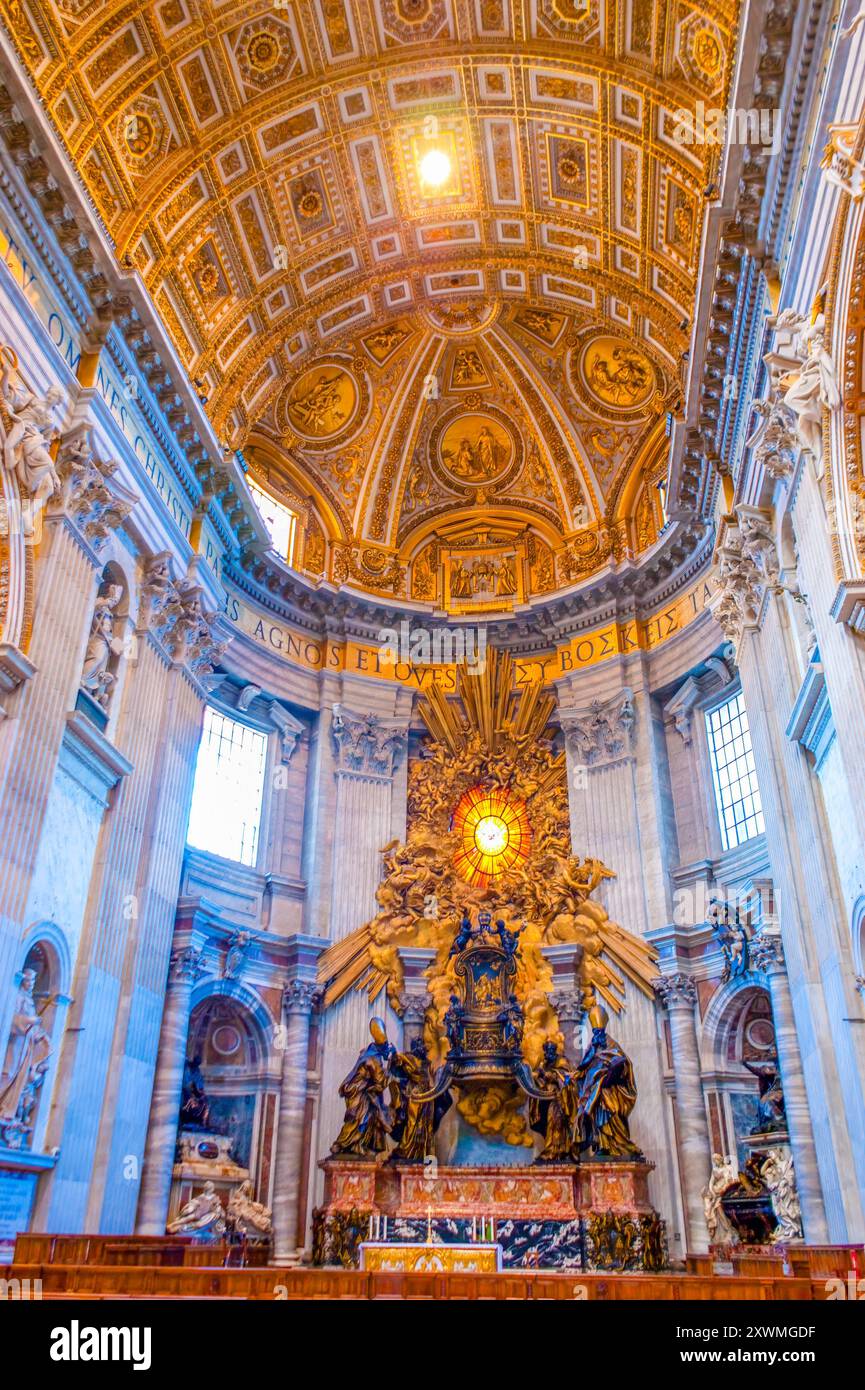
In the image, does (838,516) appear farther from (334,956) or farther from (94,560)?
(334,956)

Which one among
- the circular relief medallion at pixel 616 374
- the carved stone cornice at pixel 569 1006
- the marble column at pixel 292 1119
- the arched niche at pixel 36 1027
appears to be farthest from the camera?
the circular relief medallion at pixel 616 374

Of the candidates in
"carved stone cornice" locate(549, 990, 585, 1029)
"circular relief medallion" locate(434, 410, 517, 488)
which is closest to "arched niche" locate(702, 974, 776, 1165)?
"carved stone cornice" locate(549, 990, 585, 1029)

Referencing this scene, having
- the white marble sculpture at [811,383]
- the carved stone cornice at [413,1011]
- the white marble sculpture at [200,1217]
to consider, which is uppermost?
the white marble sculpture at [811,383]

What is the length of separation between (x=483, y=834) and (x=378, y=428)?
367 inches

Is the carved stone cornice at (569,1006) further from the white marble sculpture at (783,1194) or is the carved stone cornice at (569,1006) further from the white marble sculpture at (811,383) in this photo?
the white marble sculpture at (811,383)

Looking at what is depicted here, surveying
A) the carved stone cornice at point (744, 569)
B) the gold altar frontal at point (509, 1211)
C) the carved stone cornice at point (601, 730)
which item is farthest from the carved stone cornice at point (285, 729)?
the carved stone cornice at point (744, 569)

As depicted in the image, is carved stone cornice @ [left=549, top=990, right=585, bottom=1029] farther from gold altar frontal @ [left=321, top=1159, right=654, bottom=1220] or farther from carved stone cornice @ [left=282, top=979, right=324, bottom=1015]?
carved stone cornice @ [left=282, top=979, right=324, bottom=1015]

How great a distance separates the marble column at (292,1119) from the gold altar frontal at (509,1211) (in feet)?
2.10

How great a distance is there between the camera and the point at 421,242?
19.8m

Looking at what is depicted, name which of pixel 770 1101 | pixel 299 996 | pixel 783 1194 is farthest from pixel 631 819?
pixel 783 1194

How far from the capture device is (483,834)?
2066cm

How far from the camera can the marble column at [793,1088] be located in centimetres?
1235
